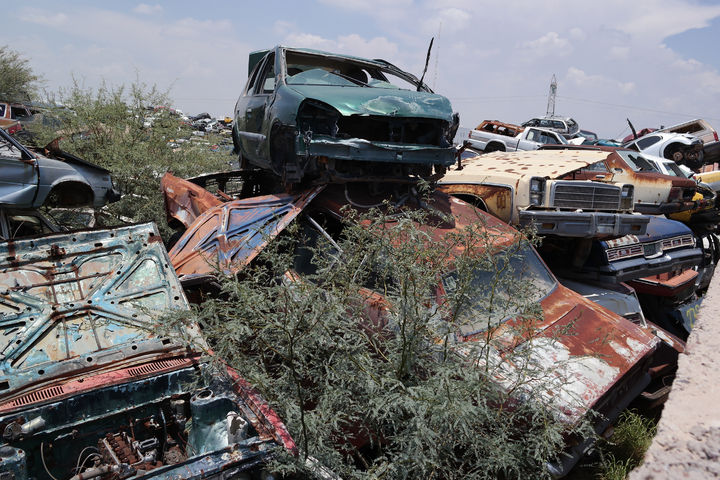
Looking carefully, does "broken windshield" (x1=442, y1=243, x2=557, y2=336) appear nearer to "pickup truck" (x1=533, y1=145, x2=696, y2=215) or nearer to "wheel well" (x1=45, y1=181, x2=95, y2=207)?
"wheel well" (x1=45, y1=181, x2=95, y2=207)

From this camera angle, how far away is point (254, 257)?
4.26 m

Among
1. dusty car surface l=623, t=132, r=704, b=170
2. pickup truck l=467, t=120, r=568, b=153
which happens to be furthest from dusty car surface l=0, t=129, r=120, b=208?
dusty car surface l=623, t=132, r=704, b=170

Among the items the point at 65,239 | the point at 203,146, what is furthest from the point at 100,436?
the point at 203,146

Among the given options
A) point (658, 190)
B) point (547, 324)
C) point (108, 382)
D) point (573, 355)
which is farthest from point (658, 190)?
point (108, 382)

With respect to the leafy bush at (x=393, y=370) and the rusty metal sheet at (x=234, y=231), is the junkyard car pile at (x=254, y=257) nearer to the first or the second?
the rusty metal sheet at (x=234, y=231)

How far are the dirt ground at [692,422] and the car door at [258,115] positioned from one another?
4.92m

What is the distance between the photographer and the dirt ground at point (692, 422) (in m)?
0.97

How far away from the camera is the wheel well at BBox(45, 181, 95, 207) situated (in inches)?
278

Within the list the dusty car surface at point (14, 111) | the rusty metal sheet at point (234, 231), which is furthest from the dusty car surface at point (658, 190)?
the dusty car surface at point (14, 111)

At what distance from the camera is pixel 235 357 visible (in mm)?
3020

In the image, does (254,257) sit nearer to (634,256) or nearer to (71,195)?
(71,195)

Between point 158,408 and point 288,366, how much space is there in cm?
79

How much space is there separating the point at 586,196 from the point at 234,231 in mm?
4407

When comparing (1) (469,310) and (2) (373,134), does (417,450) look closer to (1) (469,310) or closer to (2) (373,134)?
(1) (469,310)
